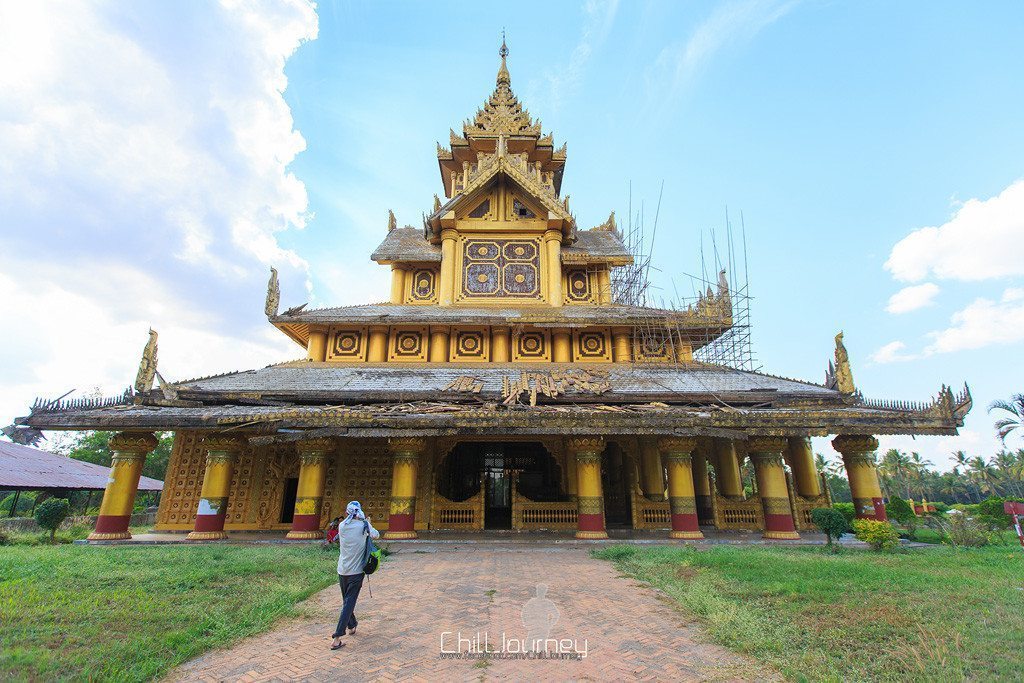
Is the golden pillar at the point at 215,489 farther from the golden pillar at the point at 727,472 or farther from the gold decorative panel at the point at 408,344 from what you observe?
the golden pillar at the point at 727,472

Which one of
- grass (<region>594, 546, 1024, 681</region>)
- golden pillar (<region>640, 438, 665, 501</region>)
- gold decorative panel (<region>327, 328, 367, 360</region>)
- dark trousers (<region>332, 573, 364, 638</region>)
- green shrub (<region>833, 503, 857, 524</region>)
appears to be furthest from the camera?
gold decorative panel (<region>327, 328, 367, 360</region>)

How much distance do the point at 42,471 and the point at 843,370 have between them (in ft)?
130

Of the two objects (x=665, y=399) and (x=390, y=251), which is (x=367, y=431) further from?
(x=390, y=251)

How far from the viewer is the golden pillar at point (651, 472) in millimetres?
17922

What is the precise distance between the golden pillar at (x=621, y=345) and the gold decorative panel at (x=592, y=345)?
0.21m

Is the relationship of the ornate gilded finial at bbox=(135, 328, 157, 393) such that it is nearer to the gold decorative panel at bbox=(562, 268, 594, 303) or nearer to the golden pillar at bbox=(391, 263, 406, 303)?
the golden pillar at bbox=(391, 263, 406, 303)

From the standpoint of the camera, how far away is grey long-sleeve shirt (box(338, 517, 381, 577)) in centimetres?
573

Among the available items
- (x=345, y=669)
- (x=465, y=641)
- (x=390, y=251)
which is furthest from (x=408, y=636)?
(x=390, y=251)

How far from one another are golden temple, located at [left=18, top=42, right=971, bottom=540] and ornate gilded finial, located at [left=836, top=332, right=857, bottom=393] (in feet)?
0.22

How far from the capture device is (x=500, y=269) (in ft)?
71.2

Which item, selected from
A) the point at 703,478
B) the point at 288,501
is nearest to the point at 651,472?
the point at 703,478

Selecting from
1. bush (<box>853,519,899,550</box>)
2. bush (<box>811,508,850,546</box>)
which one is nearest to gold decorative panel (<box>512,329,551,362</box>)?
bush (<box>811,508,850,546</box>)

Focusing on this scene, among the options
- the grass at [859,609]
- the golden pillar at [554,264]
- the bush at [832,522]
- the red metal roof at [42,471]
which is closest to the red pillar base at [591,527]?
the grass at [859,609]

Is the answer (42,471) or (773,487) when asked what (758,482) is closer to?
(773,487)
